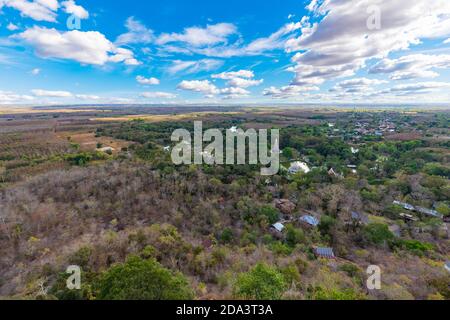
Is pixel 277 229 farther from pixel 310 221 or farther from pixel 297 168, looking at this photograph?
pixel 297 168

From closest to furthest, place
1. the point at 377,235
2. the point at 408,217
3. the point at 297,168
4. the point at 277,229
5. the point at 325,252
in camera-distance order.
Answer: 1. the point at 325,252
2. the point at 377,235
3. the point at 277,229
4. the point at 408,217
5. the point at 297,168

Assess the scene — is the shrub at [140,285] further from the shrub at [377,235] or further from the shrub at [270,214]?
the shrub at [377,235]

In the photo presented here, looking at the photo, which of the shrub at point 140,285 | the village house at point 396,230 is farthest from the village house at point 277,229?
the shrub at point 140,285

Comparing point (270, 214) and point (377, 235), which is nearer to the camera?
point (377, 235)

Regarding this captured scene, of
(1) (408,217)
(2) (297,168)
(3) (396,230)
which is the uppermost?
(2) (297,168)

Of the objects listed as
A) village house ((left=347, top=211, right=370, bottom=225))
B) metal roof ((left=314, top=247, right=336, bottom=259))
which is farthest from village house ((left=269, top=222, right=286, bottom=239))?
village house ((left=347, top=211, right=370, bottom=225))

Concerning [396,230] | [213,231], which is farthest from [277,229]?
[396,230]

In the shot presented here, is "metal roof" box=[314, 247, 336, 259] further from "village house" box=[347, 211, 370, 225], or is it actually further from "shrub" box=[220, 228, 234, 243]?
"shrub" box=[220, 228, 234, 243]
